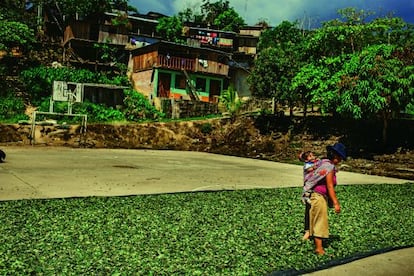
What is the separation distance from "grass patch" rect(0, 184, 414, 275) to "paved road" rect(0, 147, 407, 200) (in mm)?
1040

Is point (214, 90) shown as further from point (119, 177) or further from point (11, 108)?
point (119, 177)

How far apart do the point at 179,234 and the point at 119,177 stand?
18.9 feet

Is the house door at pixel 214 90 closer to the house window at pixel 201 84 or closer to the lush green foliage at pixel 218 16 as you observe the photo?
the house window at pixel 201 84

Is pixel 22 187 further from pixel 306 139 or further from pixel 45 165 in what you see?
pixel 306 139

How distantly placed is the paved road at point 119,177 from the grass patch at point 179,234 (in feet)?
3.41

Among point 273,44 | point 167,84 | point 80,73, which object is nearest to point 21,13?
point 80,73

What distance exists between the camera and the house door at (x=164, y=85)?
35219 mm

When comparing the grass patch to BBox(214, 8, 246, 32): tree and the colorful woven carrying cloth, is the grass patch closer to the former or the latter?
the colorful woven carrying cloth

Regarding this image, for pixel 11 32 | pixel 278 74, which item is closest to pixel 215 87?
pixel 278 74

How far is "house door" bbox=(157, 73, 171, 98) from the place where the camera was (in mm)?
35219

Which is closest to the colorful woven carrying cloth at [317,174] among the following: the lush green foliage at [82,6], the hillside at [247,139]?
the hillside at [247,139]

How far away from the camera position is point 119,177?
11398 millimetres

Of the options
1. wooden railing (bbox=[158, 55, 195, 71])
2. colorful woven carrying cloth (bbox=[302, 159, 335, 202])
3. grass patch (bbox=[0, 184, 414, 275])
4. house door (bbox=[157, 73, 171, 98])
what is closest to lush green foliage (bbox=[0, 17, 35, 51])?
wooden railing (bbox=[158, 55, 195, 71])

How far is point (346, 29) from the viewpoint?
25.1 metres
